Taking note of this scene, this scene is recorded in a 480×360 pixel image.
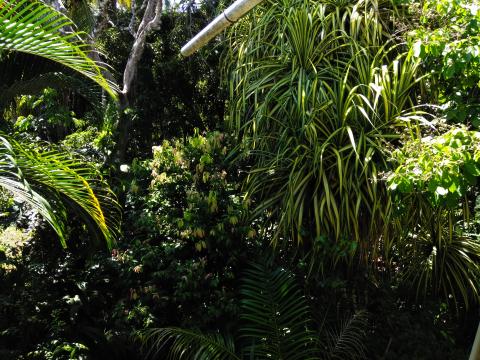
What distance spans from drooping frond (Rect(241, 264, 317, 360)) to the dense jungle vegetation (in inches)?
0.6

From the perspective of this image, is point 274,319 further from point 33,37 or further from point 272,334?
point 33,37

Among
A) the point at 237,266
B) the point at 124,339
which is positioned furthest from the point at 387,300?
the point at 124,339

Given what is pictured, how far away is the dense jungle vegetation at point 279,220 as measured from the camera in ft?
15.0

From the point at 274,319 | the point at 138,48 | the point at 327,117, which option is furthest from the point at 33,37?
the point at 138,48

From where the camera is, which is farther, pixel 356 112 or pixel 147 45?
pixel 147 45

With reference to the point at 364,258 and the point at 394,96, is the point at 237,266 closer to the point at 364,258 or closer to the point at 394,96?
the point at 364,258

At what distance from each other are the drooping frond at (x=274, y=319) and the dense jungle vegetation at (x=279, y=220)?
0.05 feet

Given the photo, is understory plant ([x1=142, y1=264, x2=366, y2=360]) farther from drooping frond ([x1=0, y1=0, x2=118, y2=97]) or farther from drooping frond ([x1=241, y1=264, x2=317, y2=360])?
drooping frond ([x1=0, y1=0, x2=118, y2=97])

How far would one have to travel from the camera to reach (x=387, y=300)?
5.09 meters

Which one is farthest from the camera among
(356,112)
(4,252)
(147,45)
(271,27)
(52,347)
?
(147,45)

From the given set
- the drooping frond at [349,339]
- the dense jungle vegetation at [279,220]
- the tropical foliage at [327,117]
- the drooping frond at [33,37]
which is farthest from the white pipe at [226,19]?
the drooping frond at [349,339]

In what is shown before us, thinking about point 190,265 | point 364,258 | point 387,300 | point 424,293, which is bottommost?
point 424,293

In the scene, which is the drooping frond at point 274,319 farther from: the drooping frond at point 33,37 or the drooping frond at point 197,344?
the drooping frond at point 33,37

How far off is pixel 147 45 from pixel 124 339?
15.8 feet
